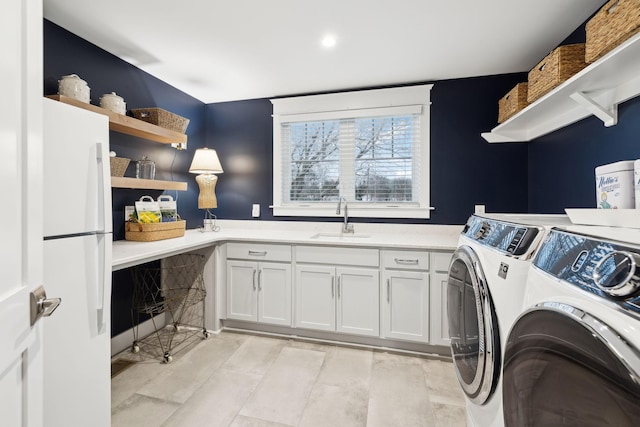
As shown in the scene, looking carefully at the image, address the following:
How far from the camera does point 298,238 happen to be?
259 centimetres

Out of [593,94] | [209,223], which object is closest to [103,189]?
[209,223]

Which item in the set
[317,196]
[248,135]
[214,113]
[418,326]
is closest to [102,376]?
[418,326]

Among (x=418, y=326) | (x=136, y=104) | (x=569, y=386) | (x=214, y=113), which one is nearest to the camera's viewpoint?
(x=569, y=386)

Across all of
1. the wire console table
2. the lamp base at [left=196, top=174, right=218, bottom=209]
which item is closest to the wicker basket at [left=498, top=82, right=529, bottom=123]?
the lamp base at [left=196, top=174, right=218, bottom=209]

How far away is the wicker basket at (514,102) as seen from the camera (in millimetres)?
2092

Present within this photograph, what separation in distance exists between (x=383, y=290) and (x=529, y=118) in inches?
65.8

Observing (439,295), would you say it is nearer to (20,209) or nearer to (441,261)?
(441,261)

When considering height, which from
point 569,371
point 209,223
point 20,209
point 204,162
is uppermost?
point 204,162

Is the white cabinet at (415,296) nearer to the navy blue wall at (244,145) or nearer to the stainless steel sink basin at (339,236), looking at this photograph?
the stainless steel sink basin at (339,236)

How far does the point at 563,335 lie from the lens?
51 centimetres

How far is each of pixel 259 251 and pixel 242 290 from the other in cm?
40

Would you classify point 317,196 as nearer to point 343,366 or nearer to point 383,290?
point 383,290

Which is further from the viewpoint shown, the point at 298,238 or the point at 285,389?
the point at 298,238

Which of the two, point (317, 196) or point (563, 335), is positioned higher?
point (317, 196)
